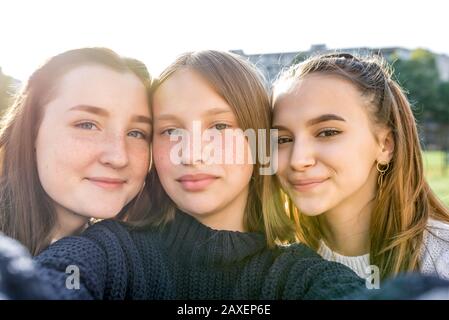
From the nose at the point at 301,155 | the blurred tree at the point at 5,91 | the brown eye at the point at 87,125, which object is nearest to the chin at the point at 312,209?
the nose at the point at 301,155

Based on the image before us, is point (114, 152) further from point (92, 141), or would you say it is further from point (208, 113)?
point (208, 113)

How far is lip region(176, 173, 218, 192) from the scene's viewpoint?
105cm

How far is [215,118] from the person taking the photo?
106 centimetres

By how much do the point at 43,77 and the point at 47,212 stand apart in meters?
0.31

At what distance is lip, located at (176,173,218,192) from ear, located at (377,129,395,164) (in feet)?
1.45

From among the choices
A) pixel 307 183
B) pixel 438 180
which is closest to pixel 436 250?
pixel 307 183

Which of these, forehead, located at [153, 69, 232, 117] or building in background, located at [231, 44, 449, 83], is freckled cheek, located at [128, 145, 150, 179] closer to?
forehead, located at [153, 69, 232, 117]

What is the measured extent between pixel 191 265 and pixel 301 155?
0.33 meters

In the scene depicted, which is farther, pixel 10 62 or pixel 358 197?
pixel 358 197

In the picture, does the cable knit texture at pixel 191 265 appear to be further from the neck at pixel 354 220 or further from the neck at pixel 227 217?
the neck at pixel 354 220

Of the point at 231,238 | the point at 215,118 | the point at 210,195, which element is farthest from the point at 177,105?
the point at 231,238

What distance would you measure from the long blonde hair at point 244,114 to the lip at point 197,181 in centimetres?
12
